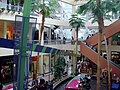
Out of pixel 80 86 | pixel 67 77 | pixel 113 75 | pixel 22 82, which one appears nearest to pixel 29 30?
pixel 22 82

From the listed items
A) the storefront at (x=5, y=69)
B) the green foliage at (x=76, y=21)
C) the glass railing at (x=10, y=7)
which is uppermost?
the glass railing at (x=10, y=7)

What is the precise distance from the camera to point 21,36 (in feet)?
20.9

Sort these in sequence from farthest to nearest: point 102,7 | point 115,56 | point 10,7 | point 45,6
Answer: point 115,56 → point 10,7 → point 45,6 → point 102,7

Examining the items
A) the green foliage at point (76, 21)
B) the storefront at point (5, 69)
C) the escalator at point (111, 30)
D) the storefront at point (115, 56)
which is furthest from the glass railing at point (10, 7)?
the storefront at point (115, 56)

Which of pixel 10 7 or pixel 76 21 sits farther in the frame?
pixel 76 21

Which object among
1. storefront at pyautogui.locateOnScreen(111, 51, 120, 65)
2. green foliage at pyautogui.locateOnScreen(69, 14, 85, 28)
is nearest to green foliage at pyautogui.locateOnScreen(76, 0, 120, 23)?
green foliage at pyautogui.locateOnScreen(69, 14, 85, 28)

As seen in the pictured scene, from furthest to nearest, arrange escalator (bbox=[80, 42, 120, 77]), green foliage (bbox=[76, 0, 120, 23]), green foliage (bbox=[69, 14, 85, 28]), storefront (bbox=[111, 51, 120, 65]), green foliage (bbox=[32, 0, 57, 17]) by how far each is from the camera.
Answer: storefront (bbox=[111, 51, 120, 65]) → green foliage (bbox=[69, 14, 85, 28]) → escalator (bbox=[80, 42, 120, 77]) → green foliage (bbox=[32, 0, 57, 17]) → green foliage (bbox=[76, 0, 120, 23])

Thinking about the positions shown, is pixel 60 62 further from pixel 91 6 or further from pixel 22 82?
pixel 22 82

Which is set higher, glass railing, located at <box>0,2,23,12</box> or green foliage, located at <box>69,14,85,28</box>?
glass railing, located at <box>0,2,23,12</box>

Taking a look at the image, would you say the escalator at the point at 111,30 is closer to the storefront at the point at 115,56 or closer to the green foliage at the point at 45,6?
the green foliage at the point at 45,6

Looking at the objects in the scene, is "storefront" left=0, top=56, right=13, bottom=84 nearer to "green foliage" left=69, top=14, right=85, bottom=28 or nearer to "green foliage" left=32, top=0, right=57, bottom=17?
"green foliage" left=32, top=0, right=57, bottom=17

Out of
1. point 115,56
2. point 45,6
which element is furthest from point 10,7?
point 115,56

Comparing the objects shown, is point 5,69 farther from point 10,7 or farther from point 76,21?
point 76,21

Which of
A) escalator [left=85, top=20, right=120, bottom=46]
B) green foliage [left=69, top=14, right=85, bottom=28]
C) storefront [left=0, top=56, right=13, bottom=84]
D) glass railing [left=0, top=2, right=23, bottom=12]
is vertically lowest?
storefront [left=0, top=56, right=13, bottom=84]
